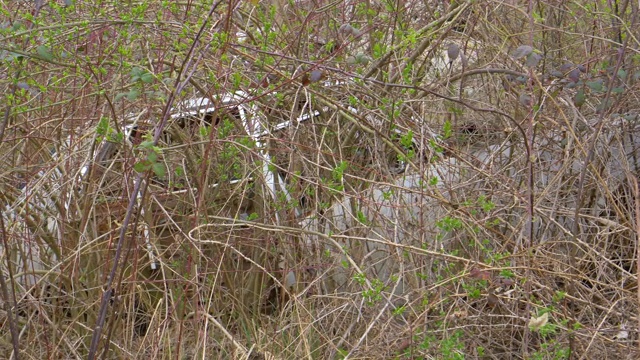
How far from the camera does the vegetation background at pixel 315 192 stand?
3.58 metres

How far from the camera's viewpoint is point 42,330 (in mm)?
3857

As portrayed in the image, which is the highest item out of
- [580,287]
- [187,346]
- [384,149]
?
[384,149]

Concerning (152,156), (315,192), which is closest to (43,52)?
(152,156)

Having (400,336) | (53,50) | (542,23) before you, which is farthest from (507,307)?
(53,50)

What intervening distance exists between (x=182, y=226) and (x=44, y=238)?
75 centimetres

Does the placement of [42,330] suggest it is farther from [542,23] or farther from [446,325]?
[542,23]

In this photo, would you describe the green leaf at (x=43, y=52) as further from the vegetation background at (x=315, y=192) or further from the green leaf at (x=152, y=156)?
the green leaf at (x=152, y=156)

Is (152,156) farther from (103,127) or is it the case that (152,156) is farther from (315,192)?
(315,192)

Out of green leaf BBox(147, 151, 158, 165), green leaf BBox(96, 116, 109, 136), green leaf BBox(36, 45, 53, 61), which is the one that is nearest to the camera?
green leaf BBox(147, 151, 158, 165)

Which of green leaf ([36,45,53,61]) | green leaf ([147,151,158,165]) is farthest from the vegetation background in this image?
green leaf ([147,151,158,165])

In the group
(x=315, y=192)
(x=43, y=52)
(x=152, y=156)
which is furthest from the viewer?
(x=315, y=192)

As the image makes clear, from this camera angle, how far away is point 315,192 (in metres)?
4.06

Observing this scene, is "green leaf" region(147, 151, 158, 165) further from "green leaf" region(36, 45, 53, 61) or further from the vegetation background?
"green leaf" region(36, 45, 53, 61)

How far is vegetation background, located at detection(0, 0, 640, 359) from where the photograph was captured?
3576 mm
